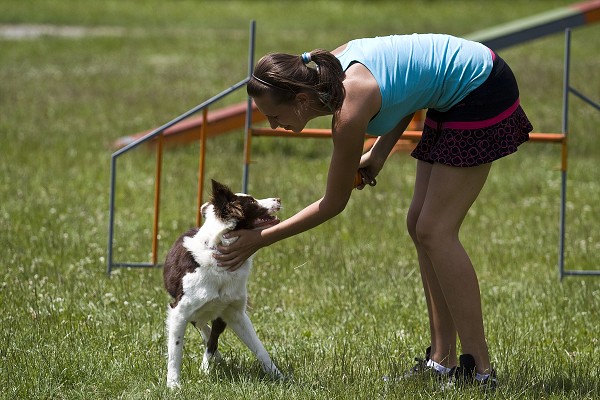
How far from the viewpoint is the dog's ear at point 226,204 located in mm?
4348

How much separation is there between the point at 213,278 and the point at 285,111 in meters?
1.00

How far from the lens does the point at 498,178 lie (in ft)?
32.1

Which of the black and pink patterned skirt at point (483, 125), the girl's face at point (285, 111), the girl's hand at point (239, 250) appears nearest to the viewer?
the girl's face at point (285, 111)

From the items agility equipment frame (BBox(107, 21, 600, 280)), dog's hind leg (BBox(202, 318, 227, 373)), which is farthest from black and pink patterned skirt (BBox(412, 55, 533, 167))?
agility equipment frame (BBox(107, 21, 600, 280))

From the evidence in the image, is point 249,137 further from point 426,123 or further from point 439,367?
point 439,367

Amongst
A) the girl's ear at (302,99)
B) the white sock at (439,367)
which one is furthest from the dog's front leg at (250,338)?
the girl's ear at (302,99)

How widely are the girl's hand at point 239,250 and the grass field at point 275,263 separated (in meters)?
0.57

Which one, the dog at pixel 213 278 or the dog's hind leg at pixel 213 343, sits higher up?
the dog at pixel 213 278

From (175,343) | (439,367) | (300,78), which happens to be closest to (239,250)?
(175,343)

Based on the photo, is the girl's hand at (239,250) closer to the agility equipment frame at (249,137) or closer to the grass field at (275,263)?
the grass field at (275,263)

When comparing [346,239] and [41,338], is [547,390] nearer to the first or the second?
[41,338]

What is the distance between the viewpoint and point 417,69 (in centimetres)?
398

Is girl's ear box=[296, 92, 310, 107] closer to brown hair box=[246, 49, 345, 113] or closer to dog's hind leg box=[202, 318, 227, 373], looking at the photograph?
brown hair box=[246, 49, 345, 113]

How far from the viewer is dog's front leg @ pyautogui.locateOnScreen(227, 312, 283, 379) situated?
15.3 ft
